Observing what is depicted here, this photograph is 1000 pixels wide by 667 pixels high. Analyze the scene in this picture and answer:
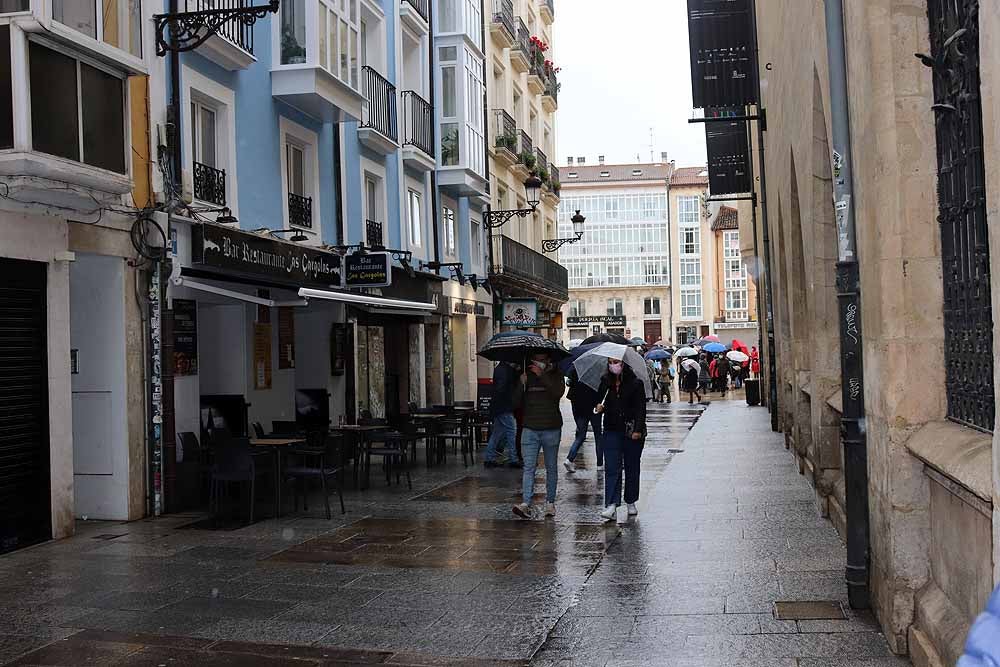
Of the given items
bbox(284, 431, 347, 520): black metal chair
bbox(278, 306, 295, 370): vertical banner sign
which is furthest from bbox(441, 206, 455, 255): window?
bbox(284, 431, 347, 520): black metal chair

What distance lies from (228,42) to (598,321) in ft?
280

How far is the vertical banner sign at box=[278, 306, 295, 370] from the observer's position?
1702 centimetres

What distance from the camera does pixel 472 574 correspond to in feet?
28.7

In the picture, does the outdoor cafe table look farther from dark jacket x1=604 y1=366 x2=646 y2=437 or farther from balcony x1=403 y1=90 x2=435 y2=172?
balcony x1=403 y1=90 x2=435 y2=172

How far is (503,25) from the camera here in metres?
32.3

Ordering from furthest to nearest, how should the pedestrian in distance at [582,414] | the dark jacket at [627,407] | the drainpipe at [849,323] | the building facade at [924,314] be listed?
the pedestrian in distance at [582,414], the dark jacket at [627,407], the drainpipe at [849,323], the building facade at [924,314]

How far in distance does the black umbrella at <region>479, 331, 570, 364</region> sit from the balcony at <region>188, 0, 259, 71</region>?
5119 millimetres

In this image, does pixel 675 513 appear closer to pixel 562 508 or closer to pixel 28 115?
pixel 562 508

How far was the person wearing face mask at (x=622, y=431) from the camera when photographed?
10977mm

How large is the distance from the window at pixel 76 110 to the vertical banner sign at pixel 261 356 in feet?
17.8

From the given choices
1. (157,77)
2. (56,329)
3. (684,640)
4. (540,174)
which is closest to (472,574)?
(684,640)

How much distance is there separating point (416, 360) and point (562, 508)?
1229 centimetres

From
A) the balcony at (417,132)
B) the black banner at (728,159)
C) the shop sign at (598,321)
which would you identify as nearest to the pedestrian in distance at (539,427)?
the balcony at (417,132)

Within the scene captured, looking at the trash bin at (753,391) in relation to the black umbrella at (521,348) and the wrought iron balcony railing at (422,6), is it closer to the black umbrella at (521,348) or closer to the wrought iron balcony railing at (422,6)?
the wrought iron balcony railing at (422,6)
